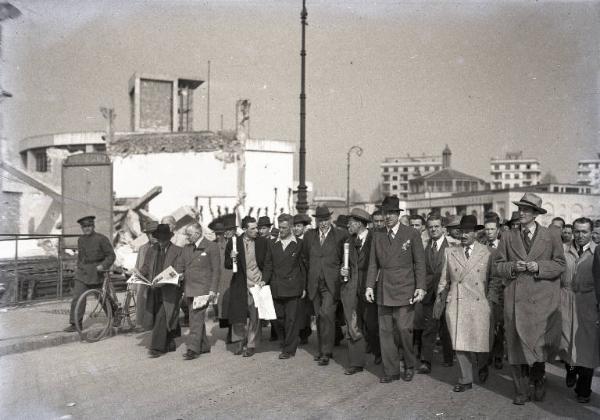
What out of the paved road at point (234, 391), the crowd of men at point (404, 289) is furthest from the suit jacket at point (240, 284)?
the paved road at point (234, 391)

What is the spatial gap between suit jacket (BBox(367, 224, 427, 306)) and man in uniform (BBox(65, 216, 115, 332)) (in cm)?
497

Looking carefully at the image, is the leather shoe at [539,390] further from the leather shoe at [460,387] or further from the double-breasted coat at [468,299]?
the leather shoe at [460,387]

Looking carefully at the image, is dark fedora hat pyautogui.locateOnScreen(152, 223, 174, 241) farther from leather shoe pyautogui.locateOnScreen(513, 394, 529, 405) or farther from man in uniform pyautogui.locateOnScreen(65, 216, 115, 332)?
leather shoe pyautogui.locateOnScreen(513, 394, 529, 405)

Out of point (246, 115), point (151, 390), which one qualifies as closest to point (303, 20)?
point (151, 390)

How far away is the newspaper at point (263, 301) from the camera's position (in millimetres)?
8672

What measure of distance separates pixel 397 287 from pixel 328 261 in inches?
54.7

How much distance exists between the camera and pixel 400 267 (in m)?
7.24

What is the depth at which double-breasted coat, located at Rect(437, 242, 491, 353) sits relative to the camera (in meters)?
6.66

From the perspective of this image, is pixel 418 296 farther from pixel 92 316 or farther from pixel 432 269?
pixel 92 316

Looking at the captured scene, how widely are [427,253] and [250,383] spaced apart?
3192 millimetres

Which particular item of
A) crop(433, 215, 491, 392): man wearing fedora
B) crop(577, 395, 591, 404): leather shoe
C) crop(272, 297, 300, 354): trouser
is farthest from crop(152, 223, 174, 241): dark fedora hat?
crop(577, 395, 591, 404): leather shoe

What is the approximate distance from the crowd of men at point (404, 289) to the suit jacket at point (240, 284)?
0.05 ft

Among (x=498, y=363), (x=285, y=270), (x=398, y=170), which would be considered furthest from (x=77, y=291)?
(x=398, y=170)

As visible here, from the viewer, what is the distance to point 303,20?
16.3 metres
